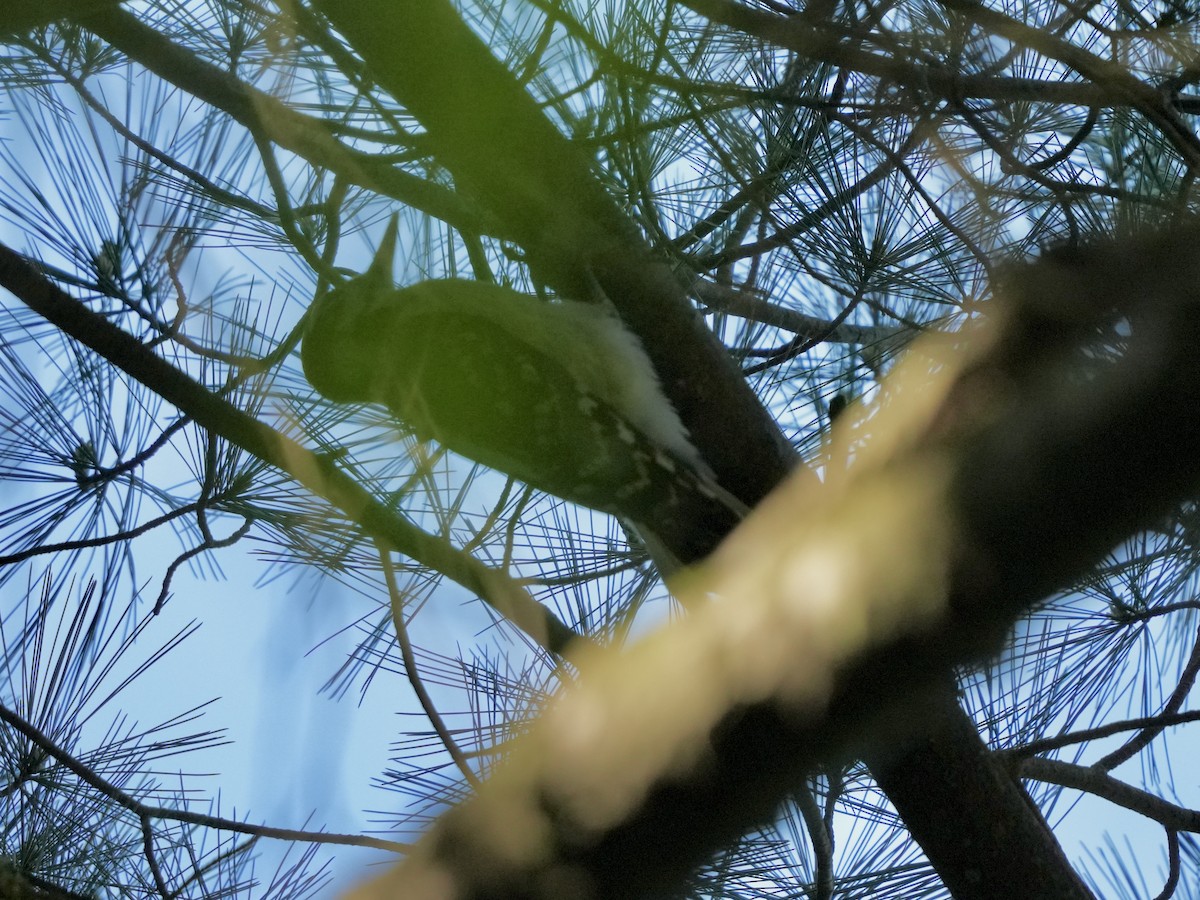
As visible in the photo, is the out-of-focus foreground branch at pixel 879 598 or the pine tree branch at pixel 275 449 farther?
the pine tree branch at pixel 275 449

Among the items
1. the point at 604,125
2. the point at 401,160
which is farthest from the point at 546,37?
the point at 401,160

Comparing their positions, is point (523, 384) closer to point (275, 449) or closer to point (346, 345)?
point (346, 345)

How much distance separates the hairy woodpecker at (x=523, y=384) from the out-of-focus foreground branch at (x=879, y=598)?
4.31 ft

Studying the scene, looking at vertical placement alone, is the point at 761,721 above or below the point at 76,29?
below

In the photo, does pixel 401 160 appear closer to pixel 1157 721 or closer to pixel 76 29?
pixel 76 29

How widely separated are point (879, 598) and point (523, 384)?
69.6 inches

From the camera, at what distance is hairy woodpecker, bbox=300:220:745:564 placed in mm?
2115

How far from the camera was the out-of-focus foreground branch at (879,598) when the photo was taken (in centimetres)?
58

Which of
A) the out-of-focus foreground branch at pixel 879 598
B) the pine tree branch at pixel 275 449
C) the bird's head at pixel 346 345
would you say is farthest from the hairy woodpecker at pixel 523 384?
the out-of-focus foreground branch at pixel 879 598

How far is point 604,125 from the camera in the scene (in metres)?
1.67

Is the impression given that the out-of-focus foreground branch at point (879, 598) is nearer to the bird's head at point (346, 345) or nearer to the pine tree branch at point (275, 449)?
the pine tree branch at point (275, 449)

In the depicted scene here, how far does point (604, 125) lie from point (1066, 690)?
1328 millimetres

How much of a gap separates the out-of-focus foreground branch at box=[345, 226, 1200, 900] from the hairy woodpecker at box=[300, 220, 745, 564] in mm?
1312

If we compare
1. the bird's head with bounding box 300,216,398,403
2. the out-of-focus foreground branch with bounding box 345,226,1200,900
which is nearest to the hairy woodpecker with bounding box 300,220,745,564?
the bird's head with bounding box 300,216,398,403
